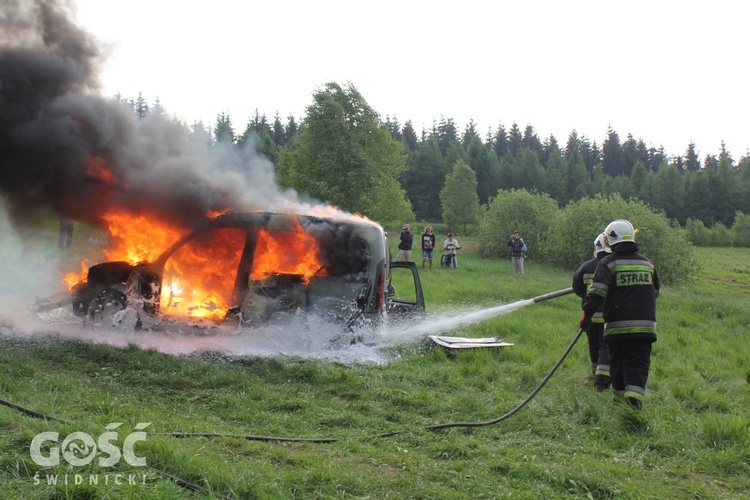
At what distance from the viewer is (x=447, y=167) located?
240 feet

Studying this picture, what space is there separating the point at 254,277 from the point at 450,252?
15105mm

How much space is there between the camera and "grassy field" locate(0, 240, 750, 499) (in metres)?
3.15

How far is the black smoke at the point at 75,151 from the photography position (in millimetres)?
7426

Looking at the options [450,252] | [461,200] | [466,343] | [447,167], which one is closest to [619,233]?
[466,343]

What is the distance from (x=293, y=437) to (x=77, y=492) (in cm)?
160

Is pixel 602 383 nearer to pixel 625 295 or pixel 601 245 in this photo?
pixel 625 295

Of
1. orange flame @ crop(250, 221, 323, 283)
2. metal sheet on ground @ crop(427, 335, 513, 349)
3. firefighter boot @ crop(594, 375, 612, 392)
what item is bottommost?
firefighter boot @ crop(594, 375, 612, 392)

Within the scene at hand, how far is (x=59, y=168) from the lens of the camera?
7.61 m

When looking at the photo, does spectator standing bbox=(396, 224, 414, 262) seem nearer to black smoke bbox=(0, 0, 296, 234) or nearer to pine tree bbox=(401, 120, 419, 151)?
black smoke bbox=(0, 0, 296, 234)

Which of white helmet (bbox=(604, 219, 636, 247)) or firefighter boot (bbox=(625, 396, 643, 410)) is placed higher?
white helmet (bbox=(604, 219, 636, 247))

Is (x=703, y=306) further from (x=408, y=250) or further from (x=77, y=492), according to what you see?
(x=77, y=492)
